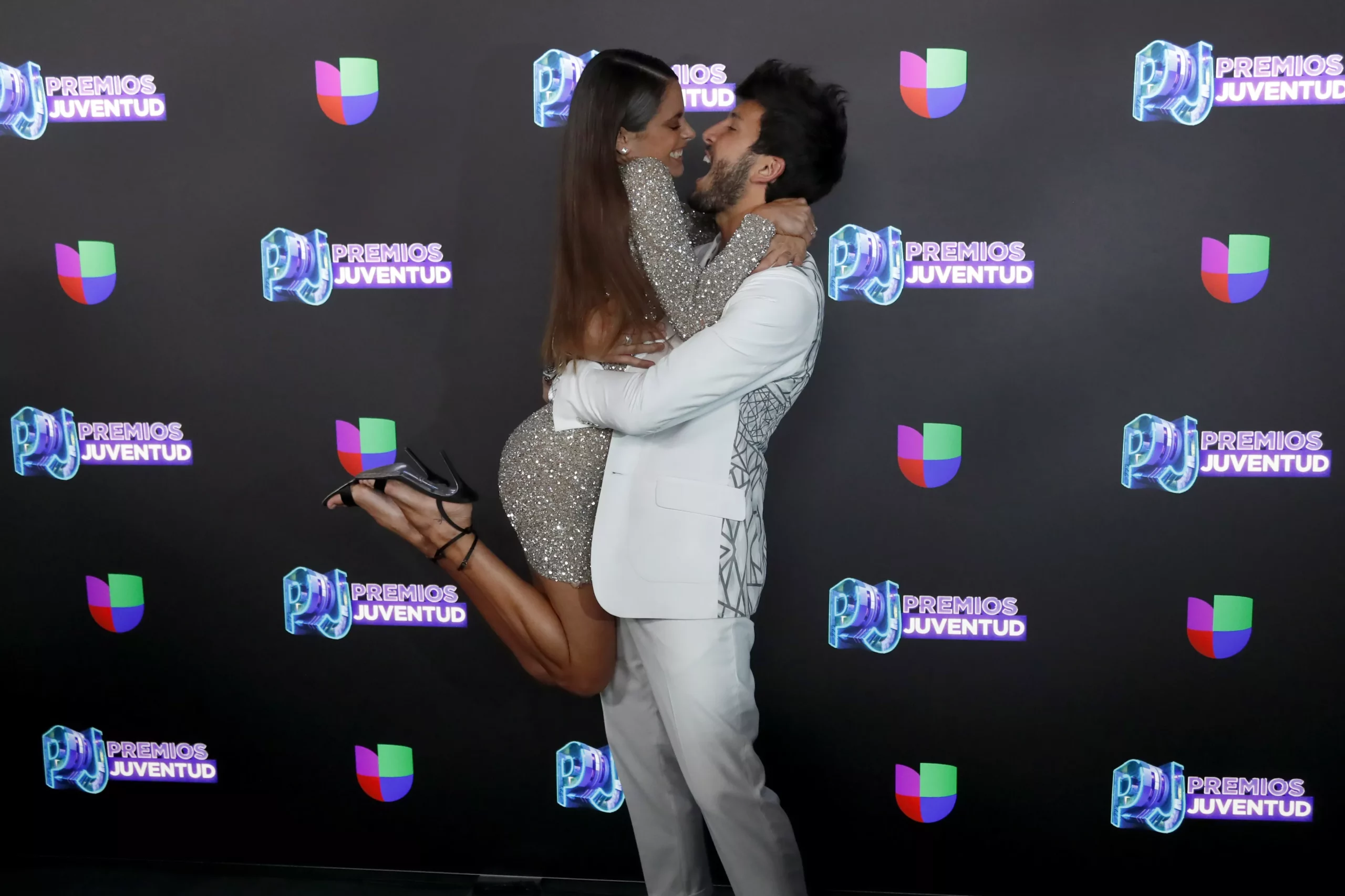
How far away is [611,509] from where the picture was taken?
6.36ft

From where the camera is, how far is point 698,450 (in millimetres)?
1893

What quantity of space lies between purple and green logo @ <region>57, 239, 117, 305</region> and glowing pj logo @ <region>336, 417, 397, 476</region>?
0.68 m

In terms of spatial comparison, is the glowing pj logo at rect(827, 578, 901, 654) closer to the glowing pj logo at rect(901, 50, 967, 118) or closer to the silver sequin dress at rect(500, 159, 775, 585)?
the silver sequin dress at rect(500, 159, 775, 585)

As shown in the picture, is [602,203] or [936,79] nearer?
[602,203]

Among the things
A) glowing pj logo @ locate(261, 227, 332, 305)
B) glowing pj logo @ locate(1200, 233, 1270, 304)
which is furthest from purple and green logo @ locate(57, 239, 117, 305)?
glowing pj logo @ locate(1200, 233, 1270, 304)

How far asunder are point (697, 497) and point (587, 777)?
44.0 inches

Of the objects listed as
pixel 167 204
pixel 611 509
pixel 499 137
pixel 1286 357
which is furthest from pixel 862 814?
pixel 167 204

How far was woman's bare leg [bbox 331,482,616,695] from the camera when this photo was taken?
206 centimetres

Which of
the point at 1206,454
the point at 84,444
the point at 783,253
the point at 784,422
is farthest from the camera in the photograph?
the point at 84,444

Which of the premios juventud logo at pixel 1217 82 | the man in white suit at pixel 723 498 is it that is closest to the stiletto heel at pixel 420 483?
the man in white suit at pixel 723 498

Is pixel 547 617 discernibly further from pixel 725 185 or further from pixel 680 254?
pixel 725 185

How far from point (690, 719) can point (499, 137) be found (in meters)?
1.40

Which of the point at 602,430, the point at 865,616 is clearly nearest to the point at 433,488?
the point at 602,430

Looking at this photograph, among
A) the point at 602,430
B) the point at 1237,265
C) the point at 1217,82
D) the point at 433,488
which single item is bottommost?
the point at 433,488
